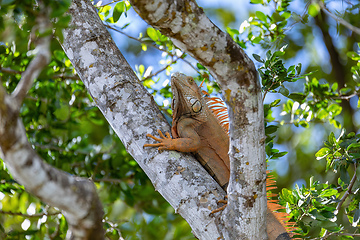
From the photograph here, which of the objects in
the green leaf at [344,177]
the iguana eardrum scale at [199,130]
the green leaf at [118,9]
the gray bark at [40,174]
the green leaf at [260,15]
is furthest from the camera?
the green leaf at [260,15]

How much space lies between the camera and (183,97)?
4.02m

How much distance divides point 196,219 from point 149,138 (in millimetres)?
757

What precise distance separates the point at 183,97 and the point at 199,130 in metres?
0.42

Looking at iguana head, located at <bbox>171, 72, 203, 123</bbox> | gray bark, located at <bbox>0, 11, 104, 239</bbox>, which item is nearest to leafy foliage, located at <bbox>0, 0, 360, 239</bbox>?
iguana head, located at <bbox>171, 72, 203, 123</bbox>

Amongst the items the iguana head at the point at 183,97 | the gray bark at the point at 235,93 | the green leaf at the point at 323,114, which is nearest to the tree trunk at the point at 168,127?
the gray bark at the point at 235,93

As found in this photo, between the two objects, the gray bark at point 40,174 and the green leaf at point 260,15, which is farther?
the green leaf at point 260,15

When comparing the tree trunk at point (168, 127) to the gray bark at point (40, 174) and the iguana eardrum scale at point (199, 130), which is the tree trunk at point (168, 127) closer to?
the iguana eardrum scale at point (199, 130)

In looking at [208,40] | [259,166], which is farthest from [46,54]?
[259,166]

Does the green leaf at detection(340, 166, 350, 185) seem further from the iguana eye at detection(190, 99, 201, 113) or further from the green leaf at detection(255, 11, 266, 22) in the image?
the green leaf at detection(255, 11, 266, 22)

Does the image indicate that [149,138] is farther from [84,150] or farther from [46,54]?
[84,150]

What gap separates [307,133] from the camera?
324 inches

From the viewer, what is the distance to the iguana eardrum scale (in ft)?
11.5

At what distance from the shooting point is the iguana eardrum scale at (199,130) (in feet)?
11.5

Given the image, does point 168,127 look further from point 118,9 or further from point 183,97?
point 118,9
